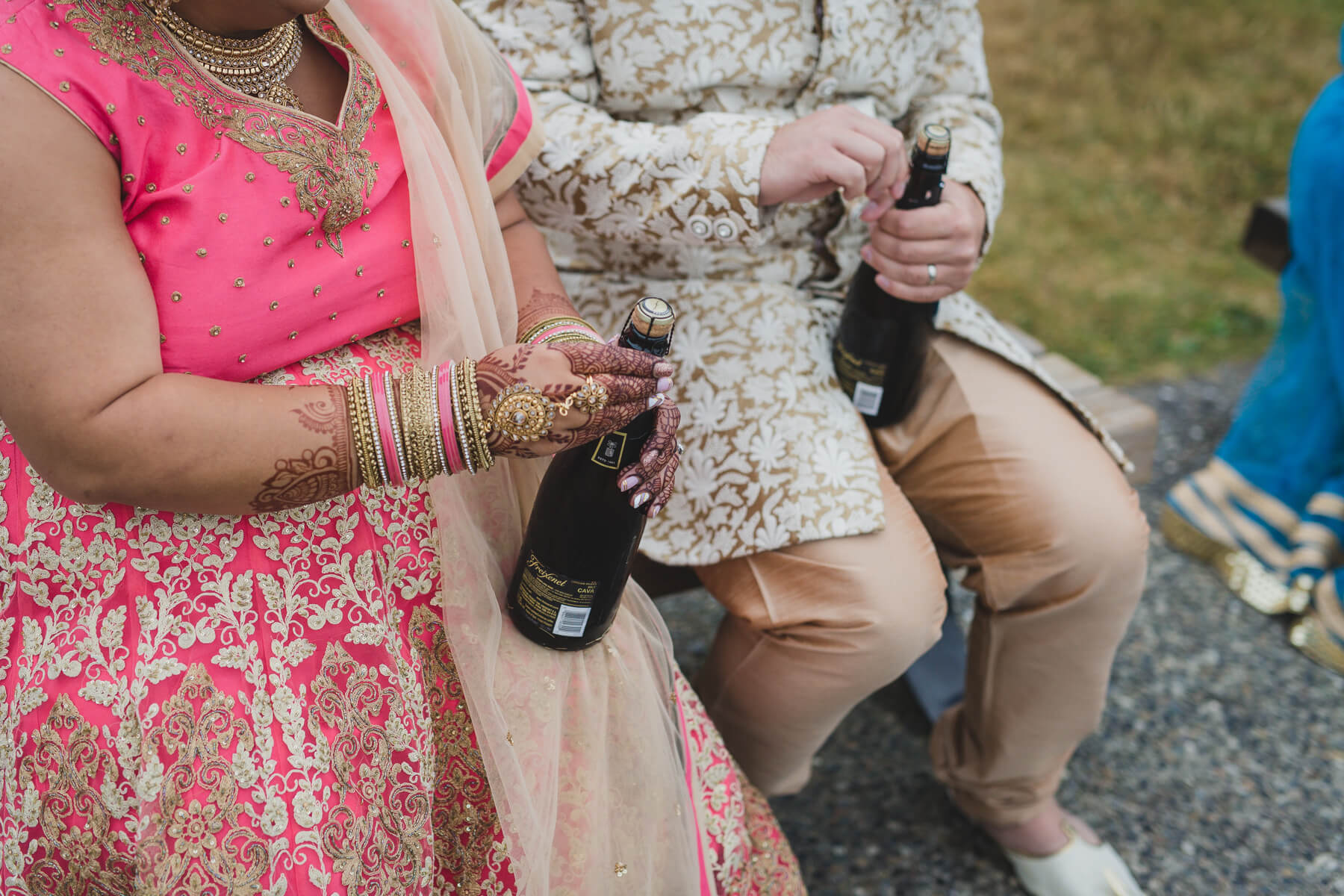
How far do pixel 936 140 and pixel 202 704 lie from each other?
1148 millimetres

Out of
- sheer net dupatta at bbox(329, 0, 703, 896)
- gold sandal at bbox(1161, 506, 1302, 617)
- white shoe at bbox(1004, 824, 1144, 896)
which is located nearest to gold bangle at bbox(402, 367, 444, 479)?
sheer net dupatta at bbox(329, 0, 703, 896)

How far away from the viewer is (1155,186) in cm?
432

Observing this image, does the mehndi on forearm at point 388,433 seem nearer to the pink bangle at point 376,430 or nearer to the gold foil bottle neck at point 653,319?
the pink bangle at point 376,430

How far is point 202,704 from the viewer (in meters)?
1.02

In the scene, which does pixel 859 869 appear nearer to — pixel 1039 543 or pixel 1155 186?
pixel 1039 543

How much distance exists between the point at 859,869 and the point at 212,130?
5.36 feet

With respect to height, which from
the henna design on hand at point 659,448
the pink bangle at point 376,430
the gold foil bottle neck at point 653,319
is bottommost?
the henna design on hand at point 659,448

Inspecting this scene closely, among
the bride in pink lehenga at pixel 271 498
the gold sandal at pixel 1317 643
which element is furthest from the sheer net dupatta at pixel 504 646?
the gold sandal at pixel 1317 643

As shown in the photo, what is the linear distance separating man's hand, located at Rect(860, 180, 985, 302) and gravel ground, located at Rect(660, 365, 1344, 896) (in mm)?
1068

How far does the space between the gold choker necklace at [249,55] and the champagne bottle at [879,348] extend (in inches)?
34.4

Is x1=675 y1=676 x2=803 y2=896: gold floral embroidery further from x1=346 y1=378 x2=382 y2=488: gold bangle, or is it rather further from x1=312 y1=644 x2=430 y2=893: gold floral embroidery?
x1=346 y1=378 x2=382 y2=488: gold bangle

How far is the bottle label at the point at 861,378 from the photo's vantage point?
1.62 meters

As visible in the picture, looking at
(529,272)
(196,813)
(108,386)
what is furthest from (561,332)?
(196,813)

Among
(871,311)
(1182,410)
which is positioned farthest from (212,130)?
(1182,410)
